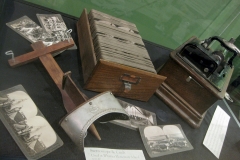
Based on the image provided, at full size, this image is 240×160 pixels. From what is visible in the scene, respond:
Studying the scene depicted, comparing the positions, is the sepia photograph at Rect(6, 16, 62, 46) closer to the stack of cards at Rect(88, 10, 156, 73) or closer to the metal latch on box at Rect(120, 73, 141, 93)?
the stack of cards at Rect(88, 10, 156, 73)

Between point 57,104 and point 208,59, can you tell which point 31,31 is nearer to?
point 57,104

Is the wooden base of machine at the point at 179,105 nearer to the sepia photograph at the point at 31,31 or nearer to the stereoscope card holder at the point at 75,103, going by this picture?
the stereoscope card holder at the point at 75,103

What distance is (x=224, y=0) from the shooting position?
1640 mm

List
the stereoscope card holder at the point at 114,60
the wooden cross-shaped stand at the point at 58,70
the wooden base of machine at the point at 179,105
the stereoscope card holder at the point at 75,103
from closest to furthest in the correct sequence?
the stereoscope card holder at the point at 75,103 < the wooden cross-shaped stand at the point at 58,70 < the stereoscope card holder at the point at 114,60 < the wooden base of machine at the point at 179,105

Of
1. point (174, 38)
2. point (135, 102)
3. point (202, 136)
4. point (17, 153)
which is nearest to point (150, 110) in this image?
point (135, 102)

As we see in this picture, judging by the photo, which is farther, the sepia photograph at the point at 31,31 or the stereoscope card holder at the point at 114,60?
the sepia photograph at the point at 31,31

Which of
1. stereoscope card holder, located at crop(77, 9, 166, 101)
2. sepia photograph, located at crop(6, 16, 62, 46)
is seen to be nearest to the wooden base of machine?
stereoscope card holder, located at crop(77, 9, 166, 101)

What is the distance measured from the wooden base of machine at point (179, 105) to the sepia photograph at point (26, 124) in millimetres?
630

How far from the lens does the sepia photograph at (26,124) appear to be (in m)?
0.78

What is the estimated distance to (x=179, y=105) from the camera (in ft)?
4.12

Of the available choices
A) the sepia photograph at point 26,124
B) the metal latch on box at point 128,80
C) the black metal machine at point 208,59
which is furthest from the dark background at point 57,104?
the black metal machine at point 208,59

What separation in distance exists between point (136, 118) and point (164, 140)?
16cm

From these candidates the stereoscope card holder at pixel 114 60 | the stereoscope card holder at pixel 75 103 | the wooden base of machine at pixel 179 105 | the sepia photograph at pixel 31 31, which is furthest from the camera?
the wooden base of machine at pixel 179 105

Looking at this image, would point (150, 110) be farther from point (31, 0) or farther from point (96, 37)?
point (31, 0)
